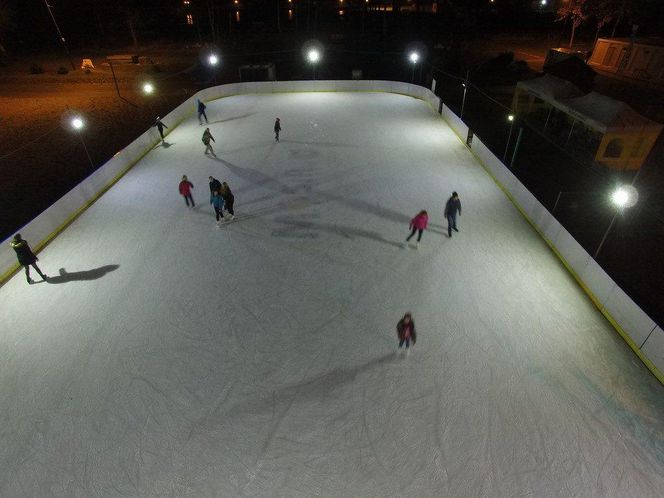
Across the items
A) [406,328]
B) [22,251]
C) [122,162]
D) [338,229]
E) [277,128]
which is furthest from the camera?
[277,128]

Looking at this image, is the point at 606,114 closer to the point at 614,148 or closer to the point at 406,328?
the point at 614,148

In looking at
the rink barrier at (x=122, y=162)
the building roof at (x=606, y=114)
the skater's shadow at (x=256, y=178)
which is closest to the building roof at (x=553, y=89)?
the building roof at (x=606, y=114)

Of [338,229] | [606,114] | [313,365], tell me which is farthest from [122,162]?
[606,114]

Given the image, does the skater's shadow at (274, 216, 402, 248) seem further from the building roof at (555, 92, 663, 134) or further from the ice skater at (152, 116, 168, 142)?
the building roof at (555, 92, 663, 134)

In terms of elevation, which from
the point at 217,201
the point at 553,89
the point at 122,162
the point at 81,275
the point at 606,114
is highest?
the point at 553,89

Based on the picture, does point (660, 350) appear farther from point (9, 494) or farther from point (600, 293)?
point (9, 494)

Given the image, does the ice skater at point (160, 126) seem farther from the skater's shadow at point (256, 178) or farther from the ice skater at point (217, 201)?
the ice skater at point (217, 201)
